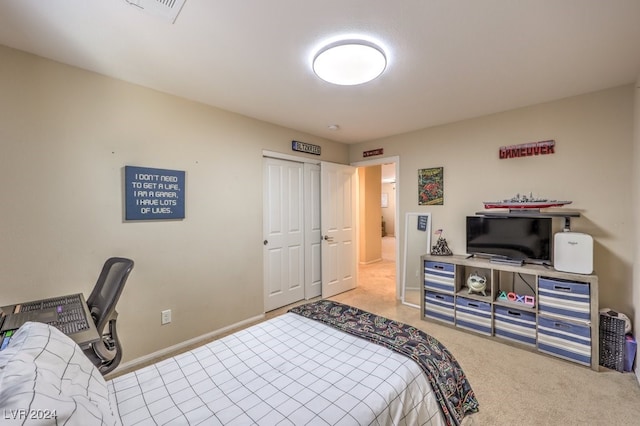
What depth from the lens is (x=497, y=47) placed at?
1.83 metres

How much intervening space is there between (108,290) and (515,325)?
3.45m

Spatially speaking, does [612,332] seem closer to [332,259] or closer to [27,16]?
[332,259]

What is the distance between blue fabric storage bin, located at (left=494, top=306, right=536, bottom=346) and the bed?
1.56m

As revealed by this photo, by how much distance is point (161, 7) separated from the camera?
1.46 m

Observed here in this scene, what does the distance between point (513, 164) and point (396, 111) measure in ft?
4.66

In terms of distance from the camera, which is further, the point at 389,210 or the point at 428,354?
the point at 389,210

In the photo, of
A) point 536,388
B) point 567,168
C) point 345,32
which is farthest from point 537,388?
point 345,32

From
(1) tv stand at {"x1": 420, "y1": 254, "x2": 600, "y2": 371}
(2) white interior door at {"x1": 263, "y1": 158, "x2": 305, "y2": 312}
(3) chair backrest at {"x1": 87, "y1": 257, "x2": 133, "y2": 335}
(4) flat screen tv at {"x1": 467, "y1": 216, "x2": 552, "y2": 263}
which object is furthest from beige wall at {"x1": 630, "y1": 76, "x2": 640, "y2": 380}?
(3) chair backrest at {"x1": 87, "y1": 257, "x2": 133, "y2": 335}

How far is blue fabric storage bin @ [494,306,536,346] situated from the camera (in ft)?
8.41

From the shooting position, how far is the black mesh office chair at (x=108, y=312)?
1.61m

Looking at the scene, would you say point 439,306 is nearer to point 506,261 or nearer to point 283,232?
point 506,261

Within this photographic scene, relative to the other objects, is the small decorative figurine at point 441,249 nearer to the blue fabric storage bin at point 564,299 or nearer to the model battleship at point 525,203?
the model battleship at point 525,203

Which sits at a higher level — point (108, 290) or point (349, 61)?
point (349, 61)

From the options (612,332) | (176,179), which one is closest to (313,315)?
(176,179)
